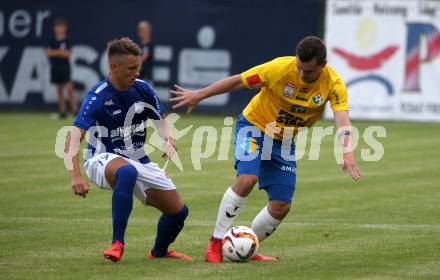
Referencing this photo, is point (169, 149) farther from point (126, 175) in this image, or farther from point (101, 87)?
Result: point (101, 87)

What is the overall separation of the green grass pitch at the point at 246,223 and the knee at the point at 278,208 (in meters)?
0.35

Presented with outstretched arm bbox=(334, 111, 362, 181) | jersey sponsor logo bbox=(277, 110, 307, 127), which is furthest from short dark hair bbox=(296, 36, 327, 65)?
jersey sponsor logo bbox=(277, 110, 307, 127)

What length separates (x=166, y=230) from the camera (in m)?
8.05

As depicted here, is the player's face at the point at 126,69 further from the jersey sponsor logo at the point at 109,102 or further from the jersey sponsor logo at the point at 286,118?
the jersey sponsor logo at the point at 286,118

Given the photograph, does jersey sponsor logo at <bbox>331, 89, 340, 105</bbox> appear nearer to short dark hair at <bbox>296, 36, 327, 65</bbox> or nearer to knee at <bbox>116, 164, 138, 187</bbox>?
short dark hair at <bbox>296, 36, 327, 65</bbox>

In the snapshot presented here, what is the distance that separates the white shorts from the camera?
775 centimetres

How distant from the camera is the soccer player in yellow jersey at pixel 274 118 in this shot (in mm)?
7871

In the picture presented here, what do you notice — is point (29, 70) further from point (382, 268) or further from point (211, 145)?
point (382, 268)

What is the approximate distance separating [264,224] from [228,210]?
1.38 feet

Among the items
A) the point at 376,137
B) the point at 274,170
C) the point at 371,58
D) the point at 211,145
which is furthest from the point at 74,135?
the point at 371,58

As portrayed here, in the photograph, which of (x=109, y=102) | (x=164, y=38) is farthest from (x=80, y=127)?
(x=164, y=38)

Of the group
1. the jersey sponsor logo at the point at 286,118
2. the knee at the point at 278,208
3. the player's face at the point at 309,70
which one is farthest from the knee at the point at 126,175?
the player's face at the point at 309,70

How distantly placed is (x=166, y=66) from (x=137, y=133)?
1580 centimetres

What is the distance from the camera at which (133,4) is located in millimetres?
24125
